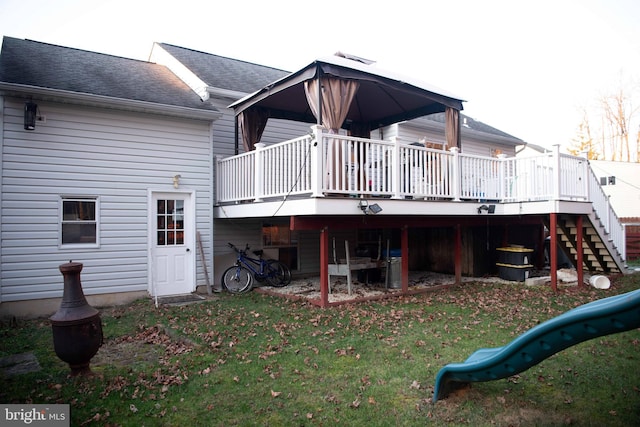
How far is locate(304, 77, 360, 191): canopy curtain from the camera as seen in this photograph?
7199 mm

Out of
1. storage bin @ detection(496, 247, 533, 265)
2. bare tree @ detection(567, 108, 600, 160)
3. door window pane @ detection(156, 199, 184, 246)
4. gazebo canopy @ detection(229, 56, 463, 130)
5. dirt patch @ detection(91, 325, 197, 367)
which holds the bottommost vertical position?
dirt patch @ detection(91, 325, 197, 367)

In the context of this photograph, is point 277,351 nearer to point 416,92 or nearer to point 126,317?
point 126,317

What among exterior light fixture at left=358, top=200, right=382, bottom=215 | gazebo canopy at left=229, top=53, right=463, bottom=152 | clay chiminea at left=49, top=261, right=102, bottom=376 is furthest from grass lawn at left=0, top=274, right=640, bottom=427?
gazebo canopy at left=229, top=53, right=463, bottom=152

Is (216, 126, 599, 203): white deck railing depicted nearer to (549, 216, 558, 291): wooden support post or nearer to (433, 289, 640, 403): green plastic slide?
(549, 216, 558, 291): wooden support post

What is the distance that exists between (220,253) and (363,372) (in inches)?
257

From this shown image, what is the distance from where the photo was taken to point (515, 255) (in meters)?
10.3

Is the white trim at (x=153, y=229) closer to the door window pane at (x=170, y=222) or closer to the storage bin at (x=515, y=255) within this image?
the door window pane at (x=170, y=222)

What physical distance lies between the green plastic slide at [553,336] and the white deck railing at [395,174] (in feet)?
13.2

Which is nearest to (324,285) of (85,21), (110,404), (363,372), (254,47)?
(363,372)

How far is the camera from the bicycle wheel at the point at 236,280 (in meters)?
9.70

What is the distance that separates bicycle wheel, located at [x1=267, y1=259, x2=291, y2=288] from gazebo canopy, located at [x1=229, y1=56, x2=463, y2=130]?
3.72 metres

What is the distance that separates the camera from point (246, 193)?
8.94m

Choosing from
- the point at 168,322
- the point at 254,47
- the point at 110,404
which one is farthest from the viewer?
the point at 254,47

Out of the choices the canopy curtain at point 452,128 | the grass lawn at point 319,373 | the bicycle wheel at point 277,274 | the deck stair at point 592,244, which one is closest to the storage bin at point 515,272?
the deck stair at point 592,244
